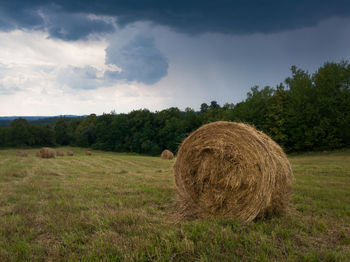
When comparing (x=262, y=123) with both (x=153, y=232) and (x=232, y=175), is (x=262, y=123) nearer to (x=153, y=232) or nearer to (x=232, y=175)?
(x=232, y=175)

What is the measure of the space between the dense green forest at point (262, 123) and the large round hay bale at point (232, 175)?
6.71 metres

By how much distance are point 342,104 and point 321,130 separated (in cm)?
398

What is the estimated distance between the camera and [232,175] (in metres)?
4.91

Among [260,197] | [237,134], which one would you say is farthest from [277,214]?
[237,134]

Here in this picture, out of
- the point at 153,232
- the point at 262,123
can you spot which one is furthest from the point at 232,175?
the point at 262,123

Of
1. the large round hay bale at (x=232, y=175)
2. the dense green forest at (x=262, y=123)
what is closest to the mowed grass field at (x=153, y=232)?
the large round hay bale at (x=232, y=175)

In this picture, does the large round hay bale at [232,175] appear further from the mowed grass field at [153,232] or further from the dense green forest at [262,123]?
the dense green forest at [262,123]

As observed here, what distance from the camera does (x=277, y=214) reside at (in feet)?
16.0

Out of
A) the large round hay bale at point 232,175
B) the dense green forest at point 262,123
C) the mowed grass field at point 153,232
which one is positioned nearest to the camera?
the mowed grass field at point 153,232

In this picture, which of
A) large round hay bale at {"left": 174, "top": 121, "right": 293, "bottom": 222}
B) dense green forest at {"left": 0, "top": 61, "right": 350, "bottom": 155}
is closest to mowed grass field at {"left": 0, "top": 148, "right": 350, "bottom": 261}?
large round hay bale at {"left": 174, "top": 121, "right": 293, "bottom": 222}

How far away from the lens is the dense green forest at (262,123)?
2856 centimetres

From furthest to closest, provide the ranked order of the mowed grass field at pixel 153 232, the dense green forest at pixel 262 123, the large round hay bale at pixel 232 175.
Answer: the dense green forest at pixel 262 123 → the large round hay bale at pixel 232 175 → the mowed grass field at pixel 153 232

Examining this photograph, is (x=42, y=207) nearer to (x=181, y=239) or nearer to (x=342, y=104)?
(x=181, y=239)

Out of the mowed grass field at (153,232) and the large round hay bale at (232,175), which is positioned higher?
the large round hay bale at (232,175)
